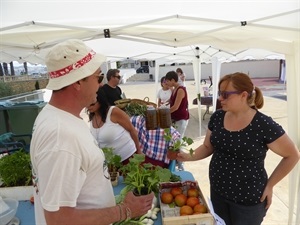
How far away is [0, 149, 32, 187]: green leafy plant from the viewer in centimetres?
200

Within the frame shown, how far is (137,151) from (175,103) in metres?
2.24

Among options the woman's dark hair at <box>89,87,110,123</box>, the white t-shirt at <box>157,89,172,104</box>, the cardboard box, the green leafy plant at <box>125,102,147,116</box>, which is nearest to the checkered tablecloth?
the green leafy plant at <box>125,102,147,116</box>

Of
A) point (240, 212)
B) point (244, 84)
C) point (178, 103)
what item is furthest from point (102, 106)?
point (178, 103)

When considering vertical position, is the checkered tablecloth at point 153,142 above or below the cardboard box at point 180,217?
below

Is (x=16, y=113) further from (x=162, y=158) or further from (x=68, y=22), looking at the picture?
(x=162, y=158)

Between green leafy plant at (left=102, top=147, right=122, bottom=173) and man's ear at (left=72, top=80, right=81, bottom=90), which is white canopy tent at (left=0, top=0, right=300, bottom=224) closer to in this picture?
green leafy plant at (left=102, top=147, right=122, bottom=173)

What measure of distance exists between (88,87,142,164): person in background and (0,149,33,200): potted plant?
2.33ft

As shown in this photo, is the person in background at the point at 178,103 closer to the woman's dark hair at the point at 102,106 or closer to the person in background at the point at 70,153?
the woman's dark hair at the point at 102,106

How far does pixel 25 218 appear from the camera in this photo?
5.78ft

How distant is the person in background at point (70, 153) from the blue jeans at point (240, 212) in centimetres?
103

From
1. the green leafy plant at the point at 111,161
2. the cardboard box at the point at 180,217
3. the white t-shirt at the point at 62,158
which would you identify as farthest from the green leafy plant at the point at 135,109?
the white t-shirt at the point at 62,158

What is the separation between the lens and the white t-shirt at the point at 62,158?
853 mm

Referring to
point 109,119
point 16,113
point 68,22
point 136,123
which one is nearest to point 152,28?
point 68,22

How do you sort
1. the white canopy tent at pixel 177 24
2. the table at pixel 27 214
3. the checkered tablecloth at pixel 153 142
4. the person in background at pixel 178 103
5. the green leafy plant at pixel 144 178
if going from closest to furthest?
the green leafy plant at pixel 144 178 < the table at pixel 27 214 < the white canopy tent at pixel 177 24 < the checkered tablecloth at pixel 153 142 < the person in background at pixel 178 103
